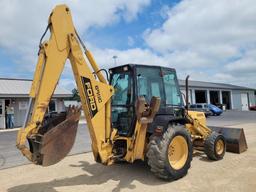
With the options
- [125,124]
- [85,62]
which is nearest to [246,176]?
[125,124]

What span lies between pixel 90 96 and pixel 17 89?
63.6 ft

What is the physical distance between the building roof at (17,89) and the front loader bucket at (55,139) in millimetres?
17271

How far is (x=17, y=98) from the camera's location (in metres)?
21.7

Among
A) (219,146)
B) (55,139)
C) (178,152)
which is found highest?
(55,139)

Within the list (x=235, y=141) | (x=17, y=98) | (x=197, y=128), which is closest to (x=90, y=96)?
(x=197, y=128)

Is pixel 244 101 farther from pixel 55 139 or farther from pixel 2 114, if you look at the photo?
pixel 55 139

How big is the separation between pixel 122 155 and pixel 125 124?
2.23 feet

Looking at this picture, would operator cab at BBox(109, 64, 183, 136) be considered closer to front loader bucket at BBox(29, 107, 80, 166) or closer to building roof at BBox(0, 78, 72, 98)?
front loader bucket at BBox(29, 107, 80, 166)

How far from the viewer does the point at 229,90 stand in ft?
150

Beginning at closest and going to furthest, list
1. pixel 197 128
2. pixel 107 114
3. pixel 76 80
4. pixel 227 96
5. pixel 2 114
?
pixel 76 80 < pixel 107 114 < pixel 197 128 < pixel 2 114 < pixel 227 96

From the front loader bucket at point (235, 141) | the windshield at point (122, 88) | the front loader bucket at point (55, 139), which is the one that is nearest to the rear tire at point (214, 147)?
the front loader bucket at point (235, 141)

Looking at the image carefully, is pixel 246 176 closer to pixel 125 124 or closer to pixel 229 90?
pixel 125 124

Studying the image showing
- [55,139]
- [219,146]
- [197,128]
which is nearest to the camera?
[55,139]

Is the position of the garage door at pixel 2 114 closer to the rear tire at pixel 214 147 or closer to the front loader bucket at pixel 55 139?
the front loader bucket at pixel 55 139
